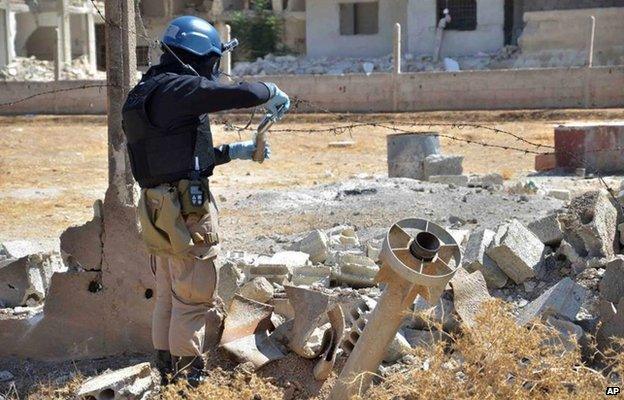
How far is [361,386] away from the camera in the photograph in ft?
14.6

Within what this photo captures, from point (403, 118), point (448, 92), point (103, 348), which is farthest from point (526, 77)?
point (103, 348)

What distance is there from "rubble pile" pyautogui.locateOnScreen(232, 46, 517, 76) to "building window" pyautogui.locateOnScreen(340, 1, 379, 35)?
5.69 feet

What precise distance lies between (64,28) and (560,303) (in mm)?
32567

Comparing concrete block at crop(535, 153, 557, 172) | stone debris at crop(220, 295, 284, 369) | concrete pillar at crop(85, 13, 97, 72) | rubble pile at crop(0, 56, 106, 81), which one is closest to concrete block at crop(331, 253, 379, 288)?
stone debris at crop(220, 295, 284, 369)

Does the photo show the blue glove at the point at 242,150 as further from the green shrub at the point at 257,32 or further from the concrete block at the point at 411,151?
the green shrub at the point at 257,32

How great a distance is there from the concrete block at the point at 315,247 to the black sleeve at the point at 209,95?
3.08 m

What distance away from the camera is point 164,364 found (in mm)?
5117

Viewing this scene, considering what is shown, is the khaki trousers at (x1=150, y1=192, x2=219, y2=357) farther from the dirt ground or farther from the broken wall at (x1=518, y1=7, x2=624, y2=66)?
the broken wall at (x1=518, y1=7, x2=624, y2=66)

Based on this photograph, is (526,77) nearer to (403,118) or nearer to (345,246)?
(403,118)

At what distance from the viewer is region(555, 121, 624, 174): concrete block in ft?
44.7

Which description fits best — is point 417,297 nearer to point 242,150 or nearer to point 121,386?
point 242,150

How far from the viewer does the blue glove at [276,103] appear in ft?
15.7

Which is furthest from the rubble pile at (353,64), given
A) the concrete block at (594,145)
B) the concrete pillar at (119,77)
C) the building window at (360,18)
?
the concrete pillar at (119,77)

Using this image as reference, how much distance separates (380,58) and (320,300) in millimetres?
28877
